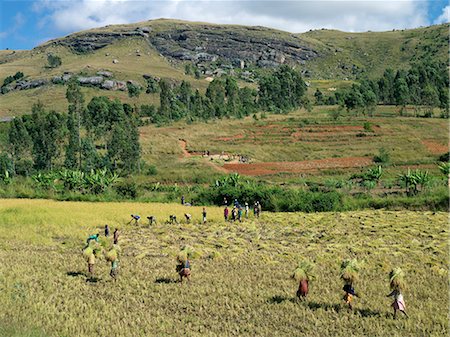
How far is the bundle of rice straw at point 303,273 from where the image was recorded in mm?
14477

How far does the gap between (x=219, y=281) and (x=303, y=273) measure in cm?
381

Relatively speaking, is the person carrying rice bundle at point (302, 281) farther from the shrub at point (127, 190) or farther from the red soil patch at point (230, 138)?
the red soil patch at point (230, 138)

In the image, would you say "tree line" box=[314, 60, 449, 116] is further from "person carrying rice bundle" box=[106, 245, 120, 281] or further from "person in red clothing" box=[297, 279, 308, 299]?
"person in red clothing" box=[297, 279, 308, 299]

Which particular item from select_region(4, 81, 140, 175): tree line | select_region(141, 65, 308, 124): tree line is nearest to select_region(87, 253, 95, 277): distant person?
select_region(4, 81, 140, 175): tree line

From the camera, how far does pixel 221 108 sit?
113812mm

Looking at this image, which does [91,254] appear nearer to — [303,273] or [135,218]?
[303,273]

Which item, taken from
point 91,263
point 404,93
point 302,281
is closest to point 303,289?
point 302,281

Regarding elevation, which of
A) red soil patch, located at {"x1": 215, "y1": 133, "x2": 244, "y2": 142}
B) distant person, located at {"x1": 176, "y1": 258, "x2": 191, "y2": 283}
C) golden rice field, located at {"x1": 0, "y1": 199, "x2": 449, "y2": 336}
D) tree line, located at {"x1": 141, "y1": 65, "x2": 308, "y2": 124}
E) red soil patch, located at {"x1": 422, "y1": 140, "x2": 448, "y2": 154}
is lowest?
golden rice field, located at {"x1": 0, "y1": 199, "x2": 449, "y2": 336}

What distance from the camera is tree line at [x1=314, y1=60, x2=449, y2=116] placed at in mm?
110312

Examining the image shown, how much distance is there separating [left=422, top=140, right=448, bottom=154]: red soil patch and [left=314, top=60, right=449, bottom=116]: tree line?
2844cm

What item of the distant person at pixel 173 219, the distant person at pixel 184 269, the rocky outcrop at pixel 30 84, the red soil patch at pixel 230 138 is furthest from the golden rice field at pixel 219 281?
the rocky outcrop at pixel 30 84

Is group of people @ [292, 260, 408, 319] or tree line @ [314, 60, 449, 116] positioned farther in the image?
tree line @ [314, 60, 449, 116]

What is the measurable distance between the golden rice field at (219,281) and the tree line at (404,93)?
275 ft

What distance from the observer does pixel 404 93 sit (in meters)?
114
